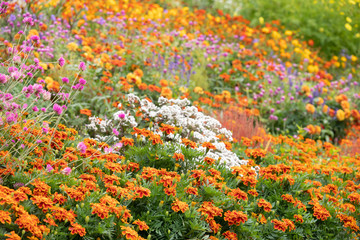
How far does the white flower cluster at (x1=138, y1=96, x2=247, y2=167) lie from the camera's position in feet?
11.1

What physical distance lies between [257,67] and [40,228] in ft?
18.5

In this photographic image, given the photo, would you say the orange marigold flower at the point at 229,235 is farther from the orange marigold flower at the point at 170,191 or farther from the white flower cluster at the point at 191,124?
the white flower cluster at the point at 191,124

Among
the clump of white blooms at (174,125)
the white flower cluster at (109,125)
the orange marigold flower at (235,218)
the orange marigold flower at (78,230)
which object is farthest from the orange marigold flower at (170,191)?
the white flower cluster at (109,125)

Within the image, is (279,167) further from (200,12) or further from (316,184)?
(200,12)

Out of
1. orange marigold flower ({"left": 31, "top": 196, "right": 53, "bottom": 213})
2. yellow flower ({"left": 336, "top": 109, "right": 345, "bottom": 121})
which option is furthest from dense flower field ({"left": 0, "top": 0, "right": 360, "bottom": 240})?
yellow flower ({"left": 336, "top": 109, "right": 345, "bottom": 121})

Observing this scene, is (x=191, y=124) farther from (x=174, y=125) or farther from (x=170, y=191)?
(x=170, y=191)

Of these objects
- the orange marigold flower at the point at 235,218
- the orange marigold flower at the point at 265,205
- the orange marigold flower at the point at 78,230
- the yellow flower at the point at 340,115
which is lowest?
the yellow flower at the point at 340,115

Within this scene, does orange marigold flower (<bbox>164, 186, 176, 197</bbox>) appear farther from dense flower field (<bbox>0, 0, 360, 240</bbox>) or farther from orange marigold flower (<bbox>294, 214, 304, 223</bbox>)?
orange marigold flower (<bbox>294, 214, 304, 223</bbox>)

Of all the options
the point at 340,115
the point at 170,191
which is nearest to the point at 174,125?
the point at 170,191

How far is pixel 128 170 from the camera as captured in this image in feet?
9.64

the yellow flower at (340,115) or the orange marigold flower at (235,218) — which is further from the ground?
the orange marigold flower at (235,218)

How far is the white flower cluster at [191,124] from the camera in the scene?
3.40 meters

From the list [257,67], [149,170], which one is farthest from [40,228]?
[257,67]

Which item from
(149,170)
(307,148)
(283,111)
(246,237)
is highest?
(149,170)
